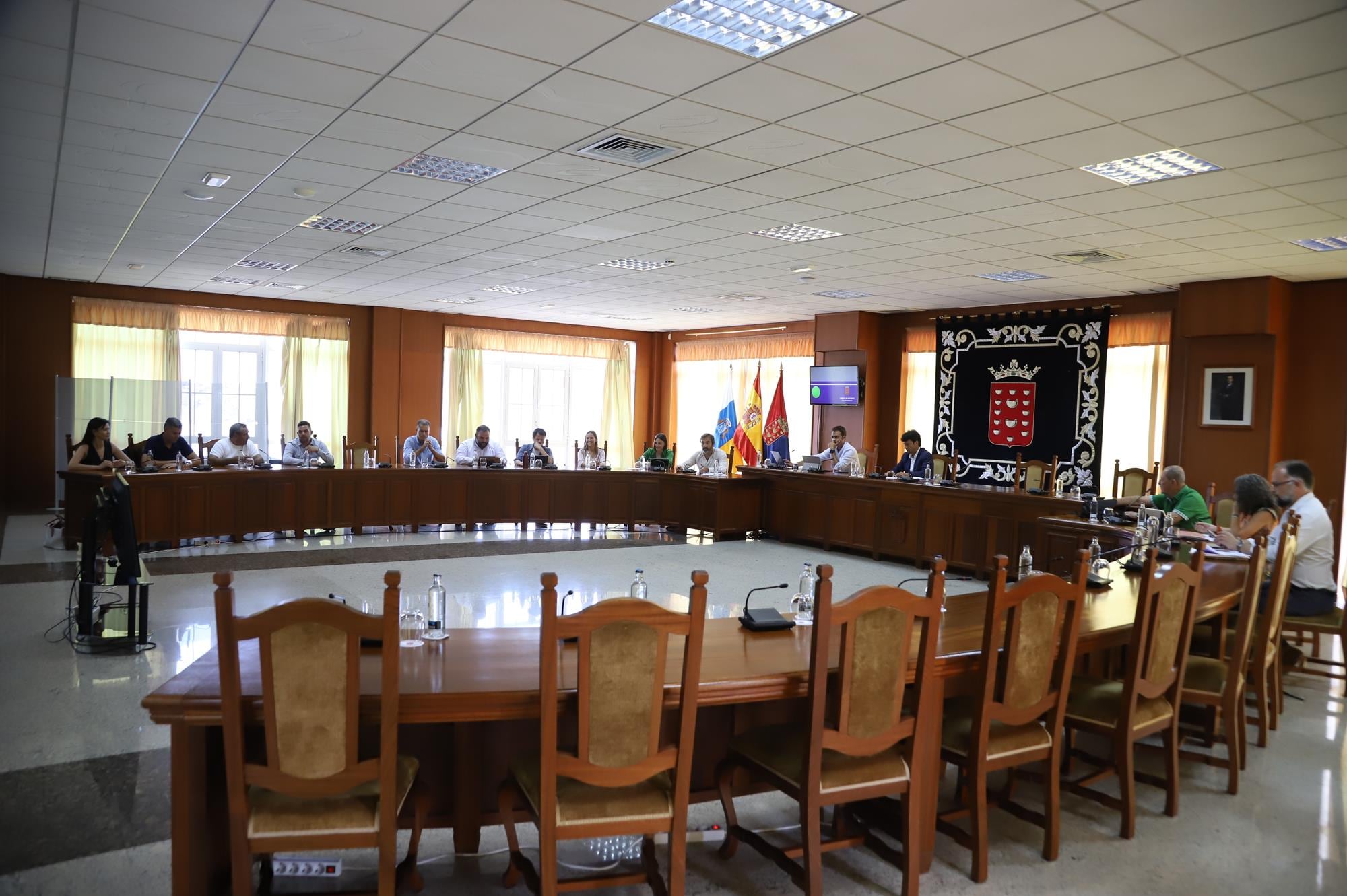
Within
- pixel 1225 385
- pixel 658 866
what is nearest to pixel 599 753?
pixel 658 866

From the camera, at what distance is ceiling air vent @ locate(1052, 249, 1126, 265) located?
24.0 feet

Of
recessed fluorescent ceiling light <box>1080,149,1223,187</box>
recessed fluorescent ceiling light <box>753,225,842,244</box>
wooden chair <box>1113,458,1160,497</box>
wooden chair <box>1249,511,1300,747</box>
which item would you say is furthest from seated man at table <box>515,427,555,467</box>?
wooden chair <box>1249,511,1300,747</box>

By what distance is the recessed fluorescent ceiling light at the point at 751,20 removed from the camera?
3141 mm

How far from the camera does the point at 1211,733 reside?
13.1 ft

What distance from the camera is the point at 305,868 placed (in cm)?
267

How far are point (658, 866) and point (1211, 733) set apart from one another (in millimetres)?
2847

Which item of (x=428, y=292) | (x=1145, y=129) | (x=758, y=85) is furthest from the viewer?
(x=428, y=292)

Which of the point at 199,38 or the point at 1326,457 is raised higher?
the point at 199,38

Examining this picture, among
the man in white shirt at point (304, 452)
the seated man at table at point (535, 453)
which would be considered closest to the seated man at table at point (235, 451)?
the man in white shirt at point (304, 452)

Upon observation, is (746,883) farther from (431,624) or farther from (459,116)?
(459,116)

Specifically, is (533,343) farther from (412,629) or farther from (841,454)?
(412,629)

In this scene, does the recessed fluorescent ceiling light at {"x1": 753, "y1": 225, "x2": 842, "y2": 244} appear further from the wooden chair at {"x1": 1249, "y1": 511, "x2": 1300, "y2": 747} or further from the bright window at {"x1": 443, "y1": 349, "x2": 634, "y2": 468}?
the bright window at {"x1": 443, "y1": 349, "x2": 634, "y2": 468}

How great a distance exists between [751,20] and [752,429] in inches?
415

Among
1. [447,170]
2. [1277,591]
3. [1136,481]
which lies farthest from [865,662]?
[1136,481]
